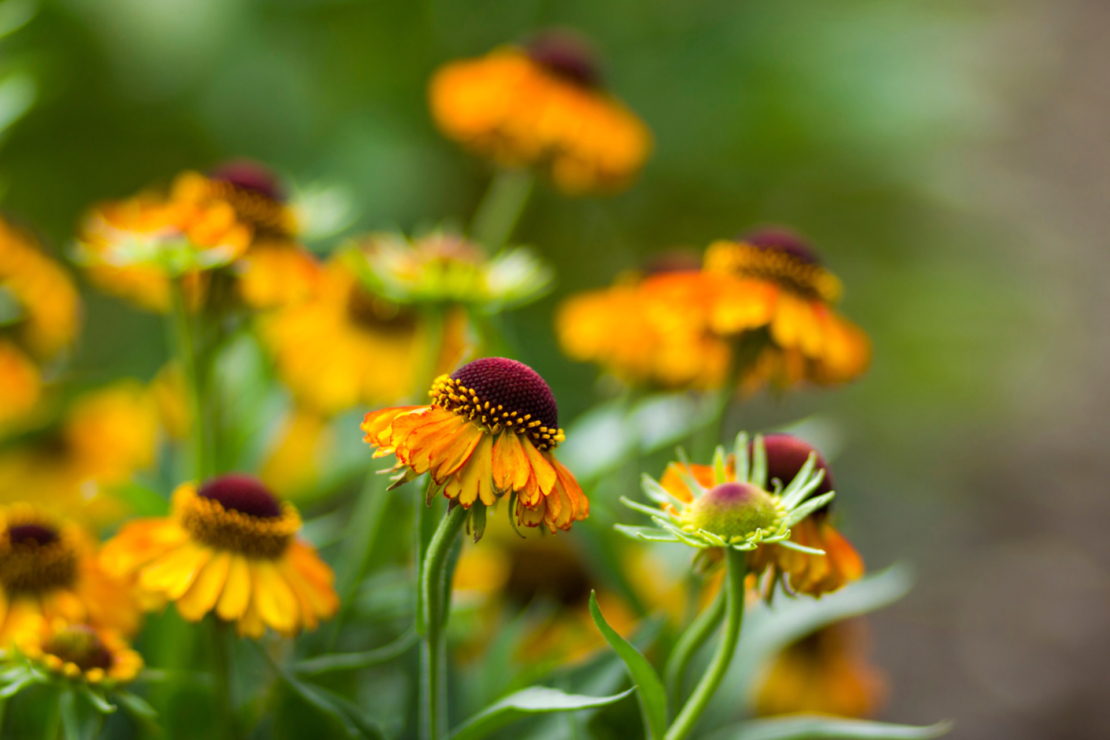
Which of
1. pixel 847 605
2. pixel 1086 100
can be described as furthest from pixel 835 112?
pixel 847 605

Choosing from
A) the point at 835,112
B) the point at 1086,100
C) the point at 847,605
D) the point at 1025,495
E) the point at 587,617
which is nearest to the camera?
the point at 847,605

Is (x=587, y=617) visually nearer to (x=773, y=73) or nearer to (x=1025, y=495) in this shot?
(x=773, y=73)

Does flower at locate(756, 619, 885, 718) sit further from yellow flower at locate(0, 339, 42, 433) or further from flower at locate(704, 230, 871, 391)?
yellow flower at locate(0, 339, 42, 433)

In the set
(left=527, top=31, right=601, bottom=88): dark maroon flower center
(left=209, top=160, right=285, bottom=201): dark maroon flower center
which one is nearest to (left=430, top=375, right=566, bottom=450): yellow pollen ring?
(left=209, top=160, right=285, bottom=201): dark maroon flower center

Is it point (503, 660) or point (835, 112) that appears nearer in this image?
point (503, 660)

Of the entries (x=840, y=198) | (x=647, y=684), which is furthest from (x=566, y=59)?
(x=840, y=198)
